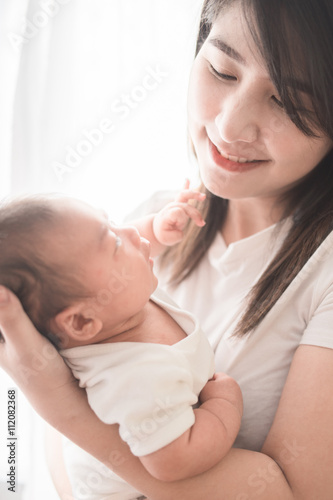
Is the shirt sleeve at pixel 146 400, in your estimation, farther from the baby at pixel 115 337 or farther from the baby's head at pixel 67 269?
the baby's head at pixel 67 269

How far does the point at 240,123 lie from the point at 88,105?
3.30ft

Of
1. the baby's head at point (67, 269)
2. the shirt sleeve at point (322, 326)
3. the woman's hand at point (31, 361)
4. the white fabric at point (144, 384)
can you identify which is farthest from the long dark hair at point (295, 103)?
the woman's hand at point (31, 361)

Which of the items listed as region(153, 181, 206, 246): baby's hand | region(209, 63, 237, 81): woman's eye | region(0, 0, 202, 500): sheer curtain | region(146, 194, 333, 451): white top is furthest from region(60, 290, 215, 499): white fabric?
region(0, 0, 202, 500): sheer curtain

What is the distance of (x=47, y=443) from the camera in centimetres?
140

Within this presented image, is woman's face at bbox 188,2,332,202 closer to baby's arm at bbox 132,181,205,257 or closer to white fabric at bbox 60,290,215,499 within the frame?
baby's arm at bbox 132,181,205,257

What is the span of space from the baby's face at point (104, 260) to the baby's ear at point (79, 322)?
15mm

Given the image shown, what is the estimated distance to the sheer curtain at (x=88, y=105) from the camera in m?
1.79

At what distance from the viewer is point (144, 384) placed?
Result: 938 mm

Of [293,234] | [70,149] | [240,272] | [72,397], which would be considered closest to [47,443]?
[72,397]

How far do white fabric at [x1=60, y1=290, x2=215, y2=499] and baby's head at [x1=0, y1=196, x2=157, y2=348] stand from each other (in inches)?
2.3

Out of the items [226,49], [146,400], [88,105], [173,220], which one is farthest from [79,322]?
[88,105]

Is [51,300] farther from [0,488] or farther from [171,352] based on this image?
[0,488]

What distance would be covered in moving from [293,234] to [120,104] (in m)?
1.06

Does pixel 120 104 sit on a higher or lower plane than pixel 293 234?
higher
